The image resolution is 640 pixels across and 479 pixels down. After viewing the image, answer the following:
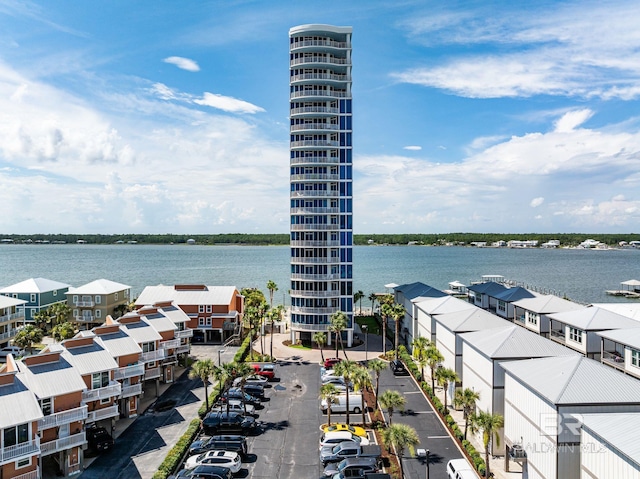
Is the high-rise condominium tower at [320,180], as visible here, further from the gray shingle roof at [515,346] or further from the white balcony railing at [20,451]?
the white balcony railing at [20,451]

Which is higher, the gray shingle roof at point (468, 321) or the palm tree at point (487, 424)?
the gray shingle roof at point (468, 321)

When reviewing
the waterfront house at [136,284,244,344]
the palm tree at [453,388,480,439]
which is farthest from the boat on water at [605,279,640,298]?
the palm tree at [453,388,480,439]

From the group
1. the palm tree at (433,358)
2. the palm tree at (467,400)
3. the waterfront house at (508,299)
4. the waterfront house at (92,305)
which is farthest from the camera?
the waterfront house at (92,305)

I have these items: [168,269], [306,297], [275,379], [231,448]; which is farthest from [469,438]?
[168,269]

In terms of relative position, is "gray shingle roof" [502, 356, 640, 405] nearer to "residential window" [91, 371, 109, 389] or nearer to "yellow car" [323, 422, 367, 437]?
"yellow car" [323, 422, 367, 437]

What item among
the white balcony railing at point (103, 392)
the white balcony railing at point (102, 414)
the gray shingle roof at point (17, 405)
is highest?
the gray shingle roof at point (17, 405)

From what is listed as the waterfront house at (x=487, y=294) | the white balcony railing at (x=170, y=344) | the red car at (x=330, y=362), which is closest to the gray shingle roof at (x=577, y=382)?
the red car at (x=330, y=362)

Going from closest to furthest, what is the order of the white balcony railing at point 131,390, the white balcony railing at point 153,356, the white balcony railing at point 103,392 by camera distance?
the white balcony railing at point 103,392
the white balcony railing at point 131,390
the white balcony railing at point 153,356
